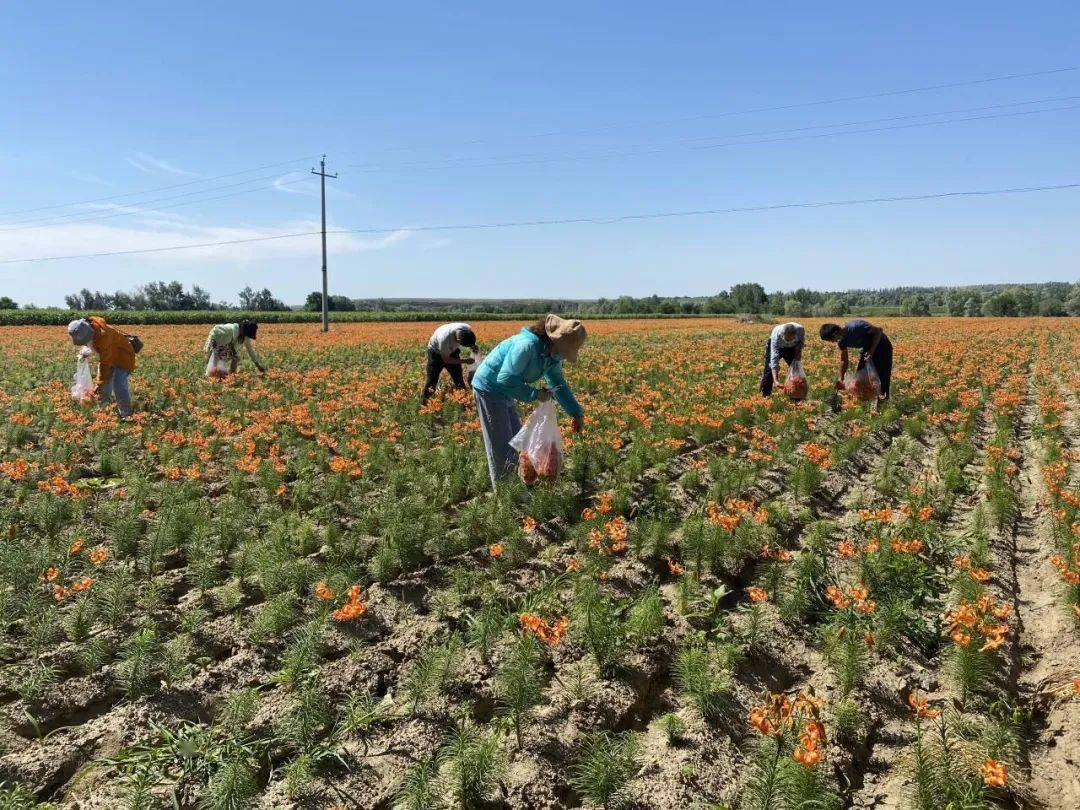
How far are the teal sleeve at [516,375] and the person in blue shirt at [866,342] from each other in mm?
5382

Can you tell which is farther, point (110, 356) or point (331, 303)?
point (331, 303)

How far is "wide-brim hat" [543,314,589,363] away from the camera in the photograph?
17.6 ft

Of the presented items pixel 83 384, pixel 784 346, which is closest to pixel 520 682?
pixel 784 346

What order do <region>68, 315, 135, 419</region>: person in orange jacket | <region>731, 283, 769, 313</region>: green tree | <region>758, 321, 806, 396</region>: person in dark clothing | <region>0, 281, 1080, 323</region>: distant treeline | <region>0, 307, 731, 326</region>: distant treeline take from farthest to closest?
<region>731, 283, 769, 313</region>: green tree → <region>0, 281, 1080, 323</region>: distant treeline → <region>0, 307, 731, 326</region>: distant treeline → <region>758, 321, 806, 396</region>: person in dark clothing → <region>68, 315, 135, 419</region>: person in orange jacket

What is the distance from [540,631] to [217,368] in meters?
11.1

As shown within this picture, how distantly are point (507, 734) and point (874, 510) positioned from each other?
14.4 ft

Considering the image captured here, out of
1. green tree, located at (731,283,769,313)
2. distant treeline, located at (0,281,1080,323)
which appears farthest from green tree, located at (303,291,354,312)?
green tree, located at (731,283,769,313)

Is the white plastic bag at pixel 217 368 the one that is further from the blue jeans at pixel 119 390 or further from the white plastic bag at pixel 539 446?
the white plastic bag at pixel 539 446

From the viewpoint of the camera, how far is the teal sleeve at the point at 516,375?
5.65 m

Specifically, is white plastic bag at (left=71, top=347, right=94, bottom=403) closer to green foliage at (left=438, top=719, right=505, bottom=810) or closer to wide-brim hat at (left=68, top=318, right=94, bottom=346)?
wide-brim hat at (left=68, top=318, right=94, bottom=346)

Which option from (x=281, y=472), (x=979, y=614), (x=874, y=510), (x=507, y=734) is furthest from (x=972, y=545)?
(x=281, y=472)

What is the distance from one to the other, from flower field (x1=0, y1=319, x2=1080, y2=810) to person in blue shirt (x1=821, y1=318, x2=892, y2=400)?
7.94 feet

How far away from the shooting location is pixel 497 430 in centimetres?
639

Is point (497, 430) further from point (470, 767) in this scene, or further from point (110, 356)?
point (110, 356)
